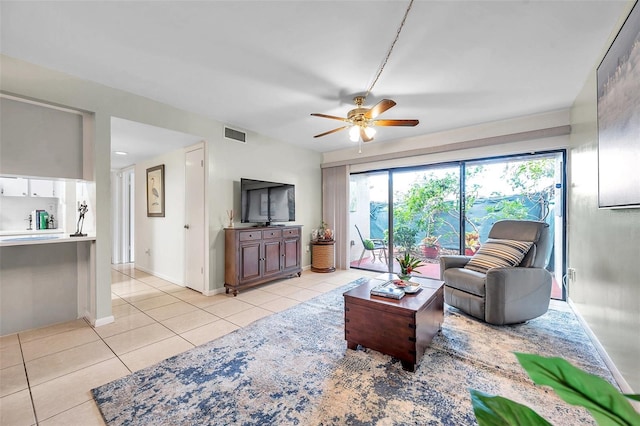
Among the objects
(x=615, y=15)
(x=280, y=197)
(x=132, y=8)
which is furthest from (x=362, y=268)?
(x=132, y=8)

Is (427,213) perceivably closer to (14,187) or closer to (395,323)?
(395,323)

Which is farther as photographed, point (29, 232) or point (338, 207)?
point (338, 207)

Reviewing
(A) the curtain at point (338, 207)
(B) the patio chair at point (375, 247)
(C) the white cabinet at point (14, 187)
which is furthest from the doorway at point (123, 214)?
(B) the patio chair at point (375, 247)

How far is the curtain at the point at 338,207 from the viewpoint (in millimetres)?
5059

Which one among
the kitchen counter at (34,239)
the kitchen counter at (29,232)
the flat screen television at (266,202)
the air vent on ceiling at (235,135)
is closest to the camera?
the kitchen counter at (34,239)

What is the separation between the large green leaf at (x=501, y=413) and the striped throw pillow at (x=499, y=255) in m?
2.60

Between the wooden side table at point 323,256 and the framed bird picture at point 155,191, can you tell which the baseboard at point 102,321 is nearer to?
the framed bird picture at point 155,191

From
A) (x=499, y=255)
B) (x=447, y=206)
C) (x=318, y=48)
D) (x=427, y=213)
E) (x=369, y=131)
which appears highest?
(x=318, y=48)

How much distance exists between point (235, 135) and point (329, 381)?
10.9 ft

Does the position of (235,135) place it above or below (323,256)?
above

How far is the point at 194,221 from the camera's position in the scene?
12.2 feet

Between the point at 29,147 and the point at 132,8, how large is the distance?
1678 millimetres

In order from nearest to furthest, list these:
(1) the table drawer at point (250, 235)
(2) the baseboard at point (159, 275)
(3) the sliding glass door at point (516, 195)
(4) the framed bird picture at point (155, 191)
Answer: (3) the sliding glass door at point (516, 195), (1) the table drawer at point (250, 235), (2) the baseboard at point (159, 275), (4) the framed bird picture at point (155, 191)

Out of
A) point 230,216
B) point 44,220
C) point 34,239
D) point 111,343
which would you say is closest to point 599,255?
point 230,216
